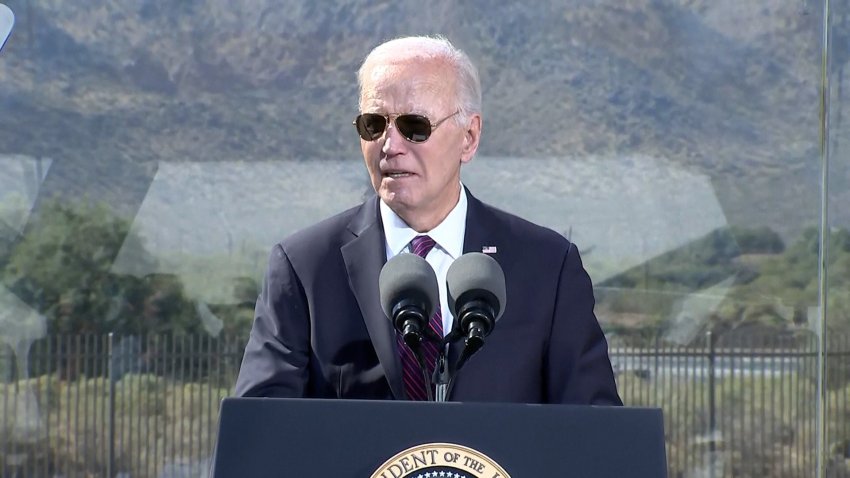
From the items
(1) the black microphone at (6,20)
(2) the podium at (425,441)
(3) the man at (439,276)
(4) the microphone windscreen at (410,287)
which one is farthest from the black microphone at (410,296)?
(1) the black microphone at (6,20)

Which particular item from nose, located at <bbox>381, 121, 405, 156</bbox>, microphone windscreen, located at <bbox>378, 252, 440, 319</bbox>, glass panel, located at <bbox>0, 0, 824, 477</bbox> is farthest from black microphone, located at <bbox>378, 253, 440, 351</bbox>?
glass panel, located at <bbox>0, 0, 824, 477</bbox>

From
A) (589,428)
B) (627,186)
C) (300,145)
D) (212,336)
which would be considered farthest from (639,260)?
(589,428)

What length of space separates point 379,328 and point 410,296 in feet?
1.76

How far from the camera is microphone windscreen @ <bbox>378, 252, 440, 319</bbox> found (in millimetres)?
1919

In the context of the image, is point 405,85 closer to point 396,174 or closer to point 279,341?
point 396,174

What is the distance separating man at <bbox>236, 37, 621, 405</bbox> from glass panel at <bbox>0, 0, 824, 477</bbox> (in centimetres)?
288

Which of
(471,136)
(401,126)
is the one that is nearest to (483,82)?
(471,136)

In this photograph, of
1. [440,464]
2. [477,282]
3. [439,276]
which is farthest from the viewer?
[439,276]

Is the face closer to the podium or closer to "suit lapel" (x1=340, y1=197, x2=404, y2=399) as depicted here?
"suit lapel" (x1=340, y1=197, x2=404, y2=399)

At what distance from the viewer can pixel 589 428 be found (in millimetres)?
1754

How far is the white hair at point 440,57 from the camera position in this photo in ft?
8.26

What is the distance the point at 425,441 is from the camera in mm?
1716

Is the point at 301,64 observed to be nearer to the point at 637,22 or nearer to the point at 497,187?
the point at 497,187

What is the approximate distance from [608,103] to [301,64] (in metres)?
1.39
